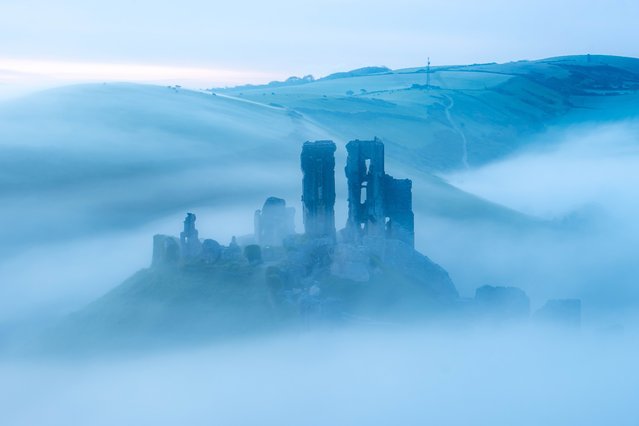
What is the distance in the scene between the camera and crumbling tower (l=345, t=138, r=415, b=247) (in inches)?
1705

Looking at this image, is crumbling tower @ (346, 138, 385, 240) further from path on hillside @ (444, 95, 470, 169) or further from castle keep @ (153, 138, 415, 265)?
path on hillside @ (444, 95, 470, 169)

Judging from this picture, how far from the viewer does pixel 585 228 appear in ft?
247

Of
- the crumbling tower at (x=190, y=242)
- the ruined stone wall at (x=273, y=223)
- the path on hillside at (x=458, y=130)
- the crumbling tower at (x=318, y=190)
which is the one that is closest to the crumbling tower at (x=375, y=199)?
the crumbling tower at (x=318, y=190)

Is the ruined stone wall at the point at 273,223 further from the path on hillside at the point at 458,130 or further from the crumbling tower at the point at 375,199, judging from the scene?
the path on hillside at the point at 458,130

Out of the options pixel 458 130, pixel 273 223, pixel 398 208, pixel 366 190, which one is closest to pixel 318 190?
pixel 366 190

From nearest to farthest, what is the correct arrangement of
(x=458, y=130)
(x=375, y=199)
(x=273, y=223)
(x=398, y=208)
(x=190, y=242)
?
(x=190, y=242) < (x=375, y=199) < (x=398, y=208) < (x=273, y=223) < (x=458, y=130)

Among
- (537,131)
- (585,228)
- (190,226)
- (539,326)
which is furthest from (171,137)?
(537,131)

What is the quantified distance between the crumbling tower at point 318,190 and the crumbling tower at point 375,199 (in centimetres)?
108

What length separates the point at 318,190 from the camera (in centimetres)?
4347

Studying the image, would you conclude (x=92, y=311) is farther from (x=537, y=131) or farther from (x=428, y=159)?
(x=537, y=131)

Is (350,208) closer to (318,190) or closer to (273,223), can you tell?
(318,190)

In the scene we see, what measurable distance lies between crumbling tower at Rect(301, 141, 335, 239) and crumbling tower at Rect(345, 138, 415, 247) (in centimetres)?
108

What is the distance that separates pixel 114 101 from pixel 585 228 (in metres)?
61.6

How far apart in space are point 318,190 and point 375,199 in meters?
2.85
